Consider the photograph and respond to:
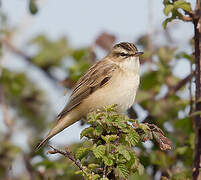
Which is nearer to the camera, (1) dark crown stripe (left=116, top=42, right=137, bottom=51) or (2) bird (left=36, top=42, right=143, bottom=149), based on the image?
(2) bird (left=36, top=42, right=143, bottom=149)

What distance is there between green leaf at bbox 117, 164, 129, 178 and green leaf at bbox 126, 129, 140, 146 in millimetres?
165

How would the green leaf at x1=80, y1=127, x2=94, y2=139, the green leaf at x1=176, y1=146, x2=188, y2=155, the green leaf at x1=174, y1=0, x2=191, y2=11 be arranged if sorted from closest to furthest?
the green leaf at x1=80, y1=127, x2=94, y2=139 < the green leaf at x1=174, y1=0, x2=191, y2=11 < the green leaf at x1=176, y1=146, x2=188, y2=155

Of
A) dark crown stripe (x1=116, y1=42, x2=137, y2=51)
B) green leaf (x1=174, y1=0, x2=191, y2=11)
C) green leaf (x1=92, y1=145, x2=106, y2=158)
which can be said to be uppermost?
green leaf (x1=174, y1=0, x2=191, y2=11)

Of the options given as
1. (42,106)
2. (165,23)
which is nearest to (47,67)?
(42,106)

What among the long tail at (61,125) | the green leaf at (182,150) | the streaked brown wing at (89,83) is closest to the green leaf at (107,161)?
the green leaf at (182,150)

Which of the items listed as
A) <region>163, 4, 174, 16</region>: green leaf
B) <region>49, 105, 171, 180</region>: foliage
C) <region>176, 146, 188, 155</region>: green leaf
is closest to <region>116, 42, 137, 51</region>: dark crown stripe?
<region>176, 146, 188, 155</region>: green leaf

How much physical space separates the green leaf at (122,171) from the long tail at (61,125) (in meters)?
1.92

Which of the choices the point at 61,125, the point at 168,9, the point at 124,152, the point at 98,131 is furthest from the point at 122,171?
the point at 61,125

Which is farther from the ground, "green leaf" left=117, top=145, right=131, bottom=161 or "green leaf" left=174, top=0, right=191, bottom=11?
"green leaf" left=174, top=0, right=191, bottom=11

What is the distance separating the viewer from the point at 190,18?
386 cm

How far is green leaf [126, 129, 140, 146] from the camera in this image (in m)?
3.05

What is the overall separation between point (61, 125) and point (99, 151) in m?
2.12

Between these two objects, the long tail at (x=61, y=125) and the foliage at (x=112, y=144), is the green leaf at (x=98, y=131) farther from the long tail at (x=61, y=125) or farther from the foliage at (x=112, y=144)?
the long tail at (x=61, y=125)

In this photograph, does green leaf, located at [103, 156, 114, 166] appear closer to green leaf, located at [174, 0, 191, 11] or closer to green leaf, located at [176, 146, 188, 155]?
green leaf, located at [174, 0, 191, 11]
